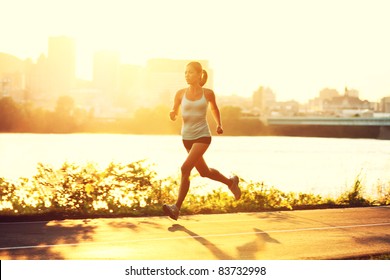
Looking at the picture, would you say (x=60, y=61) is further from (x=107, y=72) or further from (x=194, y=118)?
(x=194, y=118)

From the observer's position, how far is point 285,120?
350 feet

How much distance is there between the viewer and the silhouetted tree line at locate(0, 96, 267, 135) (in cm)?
9330

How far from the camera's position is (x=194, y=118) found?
8422 millimetres

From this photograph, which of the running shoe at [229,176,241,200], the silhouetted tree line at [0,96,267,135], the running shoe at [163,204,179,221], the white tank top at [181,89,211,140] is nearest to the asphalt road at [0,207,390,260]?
the running shoe at [163,204,179,221]

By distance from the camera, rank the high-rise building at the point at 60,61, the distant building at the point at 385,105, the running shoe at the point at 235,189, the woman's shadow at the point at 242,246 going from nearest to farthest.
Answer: the woman's shadow at the point at 242,246, the running shoe at the point at 235,189, the distant building at the point at 385,105, the high-rise building at the point at 60,61

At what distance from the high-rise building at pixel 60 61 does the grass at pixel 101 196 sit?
147 metres

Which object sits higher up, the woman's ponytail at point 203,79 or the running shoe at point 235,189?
the woman's ponytail at point 203,79

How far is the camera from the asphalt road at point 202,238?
7.11 meters

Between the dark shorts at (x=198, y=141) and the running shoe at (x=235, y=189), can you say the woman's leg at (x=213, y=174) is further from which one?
the dark shorts at (x=198, y=141)

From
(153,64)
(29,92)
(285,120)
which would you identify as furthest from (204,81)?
→ (29,92)

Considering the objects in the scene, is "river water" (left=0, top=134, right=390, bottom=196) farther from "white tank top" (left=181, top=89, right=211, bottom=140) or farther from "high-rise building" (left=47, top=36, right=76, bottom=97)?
"high-rise building" (left=47, top=36, right=76, bottom=97)

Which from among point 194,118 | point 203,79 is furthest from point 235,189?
point 203,79

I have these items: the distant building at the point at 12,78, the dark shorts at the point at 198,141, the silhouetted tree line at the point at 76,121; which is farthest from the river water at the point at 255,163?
the distant building at the point at 12,78
